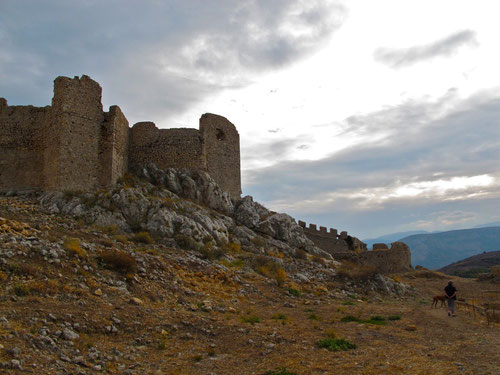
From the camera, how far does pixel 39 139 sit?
20234 mm

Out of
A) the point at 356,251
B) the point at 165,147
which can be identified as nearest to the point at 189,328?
the point at 165,147

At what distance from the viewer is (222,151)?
1057 inches

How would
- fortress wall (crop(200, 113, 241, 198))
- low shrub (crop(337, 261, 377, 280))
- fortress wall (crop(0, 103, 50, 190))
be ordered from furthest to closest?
fortress wall (crop(200, 113, 241, 198)) < fortress wall (crop(0, 103, 50, 190)) < low shrub (crop(337, 261, 377, 280))

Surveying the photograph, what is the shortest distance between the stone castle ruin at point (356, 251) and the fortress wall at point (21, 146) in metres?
21.4

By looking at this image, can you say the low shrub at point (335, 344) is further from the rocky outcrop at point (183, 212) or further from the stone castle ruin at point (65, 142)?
the stone castle ruin at point (65, 142)

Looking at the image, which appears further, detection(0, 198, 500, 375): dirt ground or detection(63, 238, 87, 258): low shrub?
detection(63, 238, 87, 258): low shrub

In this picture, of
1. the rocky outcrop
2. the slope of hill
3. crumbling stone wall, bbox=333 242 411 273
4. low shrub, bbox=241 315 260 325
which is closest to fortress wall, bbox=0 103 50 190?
the rocky outcrop

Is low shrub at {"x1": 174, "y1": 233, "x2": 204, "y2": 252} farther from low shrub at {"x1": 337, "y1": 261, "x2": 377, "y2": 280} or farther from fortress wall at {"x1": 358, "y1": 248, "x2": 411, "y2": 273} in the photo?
fortress wall at {"x1": 358, "y1": 248, "x2": 411, "y2": 273}

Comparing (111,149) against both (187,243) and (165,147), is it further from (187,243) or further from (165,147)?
(187,243)

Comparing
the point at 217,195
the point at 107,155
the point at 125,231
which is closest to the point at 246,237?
the point at 217,195

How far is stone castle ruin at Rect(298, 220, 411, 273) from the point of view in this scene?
32156mm

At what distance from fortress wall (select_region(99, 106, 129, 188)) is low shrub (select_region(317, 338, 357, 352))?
1446 cm

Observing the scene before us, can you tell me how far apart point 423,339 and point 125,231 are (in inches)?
507

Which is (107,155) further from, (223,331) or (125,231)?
A: (223,331)
